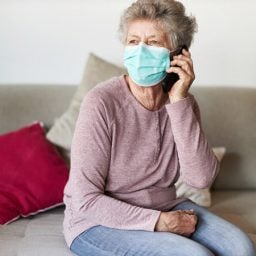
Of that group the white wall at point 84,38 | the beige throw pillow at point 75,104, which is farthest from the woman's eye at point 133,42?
the white wall at point 84,38

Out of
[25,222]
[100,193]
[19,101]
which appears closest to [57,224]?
[25,222]

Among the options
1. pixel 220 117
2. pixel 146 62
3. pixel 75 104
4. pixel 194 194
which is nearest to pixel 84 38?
pixel 75 104

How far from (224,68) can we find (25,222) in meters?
1.24

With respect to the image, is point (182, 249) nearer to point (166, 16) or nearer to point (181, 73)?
point (181, 73)

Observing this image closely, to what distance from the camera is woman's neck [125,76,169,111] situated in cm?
167

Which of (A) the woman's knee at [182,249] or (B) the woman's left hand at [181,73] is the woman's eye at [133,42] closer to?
(B) the woman's left hand at [181,73]

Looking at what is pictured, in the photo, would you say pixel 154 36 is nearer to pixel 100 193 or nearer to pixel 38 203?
pixel 100 193

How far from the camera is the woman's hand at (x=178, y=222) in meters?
1.53

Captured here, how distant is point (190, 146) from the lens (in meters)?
1.62

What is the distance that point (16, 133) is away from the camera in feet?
7.06

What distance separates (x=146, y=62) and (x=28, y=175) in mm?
739

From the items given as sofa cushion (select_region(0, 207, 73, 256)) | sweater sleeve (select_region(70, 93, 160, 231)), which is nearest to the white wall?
sofa cushion (select_region(0, 207, 73, 256))

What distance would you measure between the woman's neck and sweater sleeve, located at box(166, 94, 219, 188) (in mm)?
90

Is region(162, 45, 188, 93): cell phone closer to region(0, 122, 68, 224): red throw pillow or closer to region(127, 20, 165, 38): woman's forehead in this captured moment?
region(127, 20, 165, 38): woman's forehead
